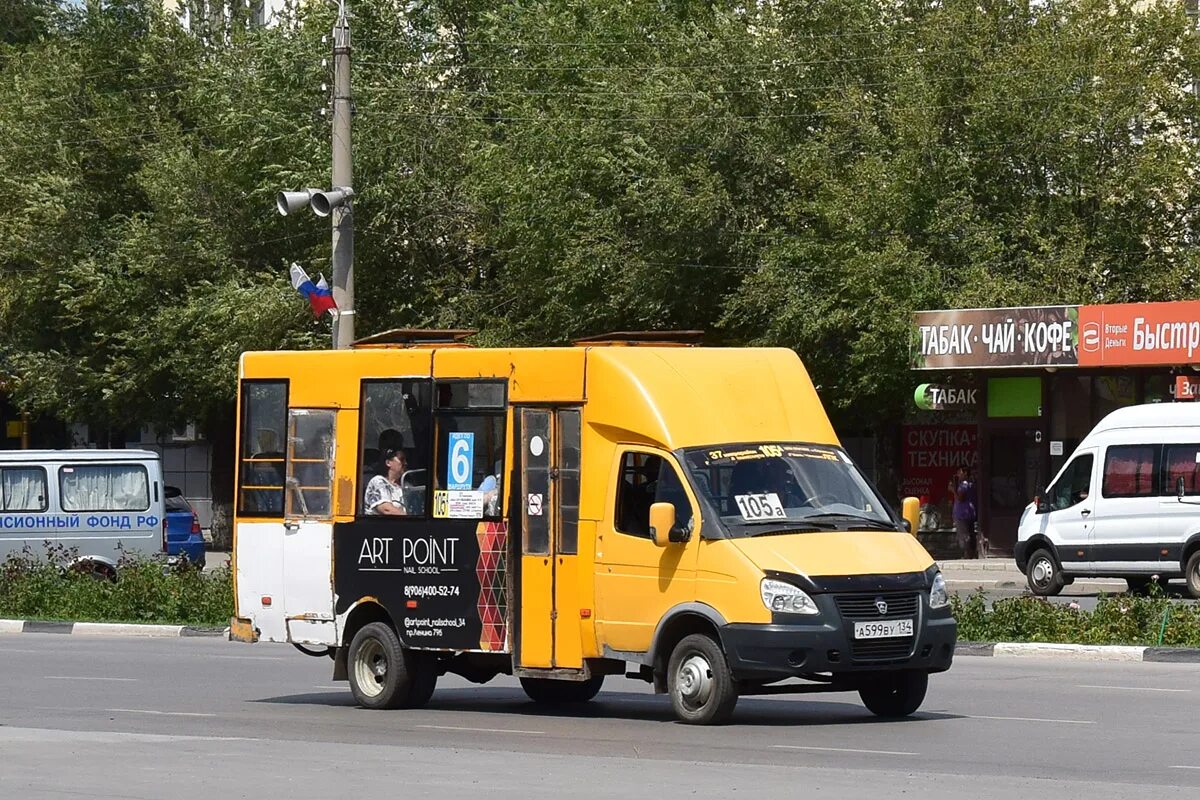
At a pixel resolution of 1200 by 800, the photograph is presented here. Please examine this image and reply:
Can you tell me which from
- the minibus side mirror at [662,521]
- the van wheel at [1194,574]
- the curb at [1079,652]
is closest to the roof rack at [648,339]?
the minibus side mirror at [662,521]

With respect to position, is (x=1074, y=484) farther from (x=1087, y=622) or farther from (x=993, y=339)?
(x=1087, y=622)

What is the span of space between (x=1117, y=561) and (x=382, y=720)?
17.0 metres

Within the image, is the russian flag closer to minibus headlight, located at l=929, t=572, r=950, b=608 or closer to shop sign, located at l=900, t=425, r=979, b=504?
minibus headlight, located at l=929, t=572, r=950, b=608

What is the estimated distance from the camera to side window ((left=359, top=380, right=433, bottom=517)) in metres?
15.7

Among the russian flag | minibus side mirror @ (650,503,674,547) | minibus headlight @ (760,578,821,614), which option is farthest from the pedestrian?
minibus headlight @ (760,578,821,614)

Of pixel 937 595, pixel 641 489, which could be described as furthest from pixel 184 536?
pixel 937 595

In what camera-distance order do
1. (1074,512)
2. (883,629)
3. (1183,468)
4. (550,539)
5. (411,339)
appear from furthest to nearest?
(1074,512) → (1183,468) → (411,339) → (550,539) → (883,629)

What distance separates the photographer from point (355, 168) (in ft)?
147

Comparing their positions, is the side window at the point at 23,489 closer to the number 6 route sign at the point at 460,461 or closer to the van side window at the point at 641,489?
the number 6 route sign at the point at 460,461

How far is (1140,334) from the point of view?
37.8 m

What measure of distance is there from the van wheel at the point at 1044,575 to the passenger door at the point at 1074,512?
0.69ft

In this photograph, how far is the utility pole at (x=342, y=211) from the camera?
955 inches

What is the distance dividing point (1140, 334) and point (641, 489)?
82.3ft

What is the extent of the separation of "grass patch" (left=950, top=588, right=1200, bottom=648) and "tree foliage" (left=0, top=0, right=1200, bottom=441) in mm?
17712
